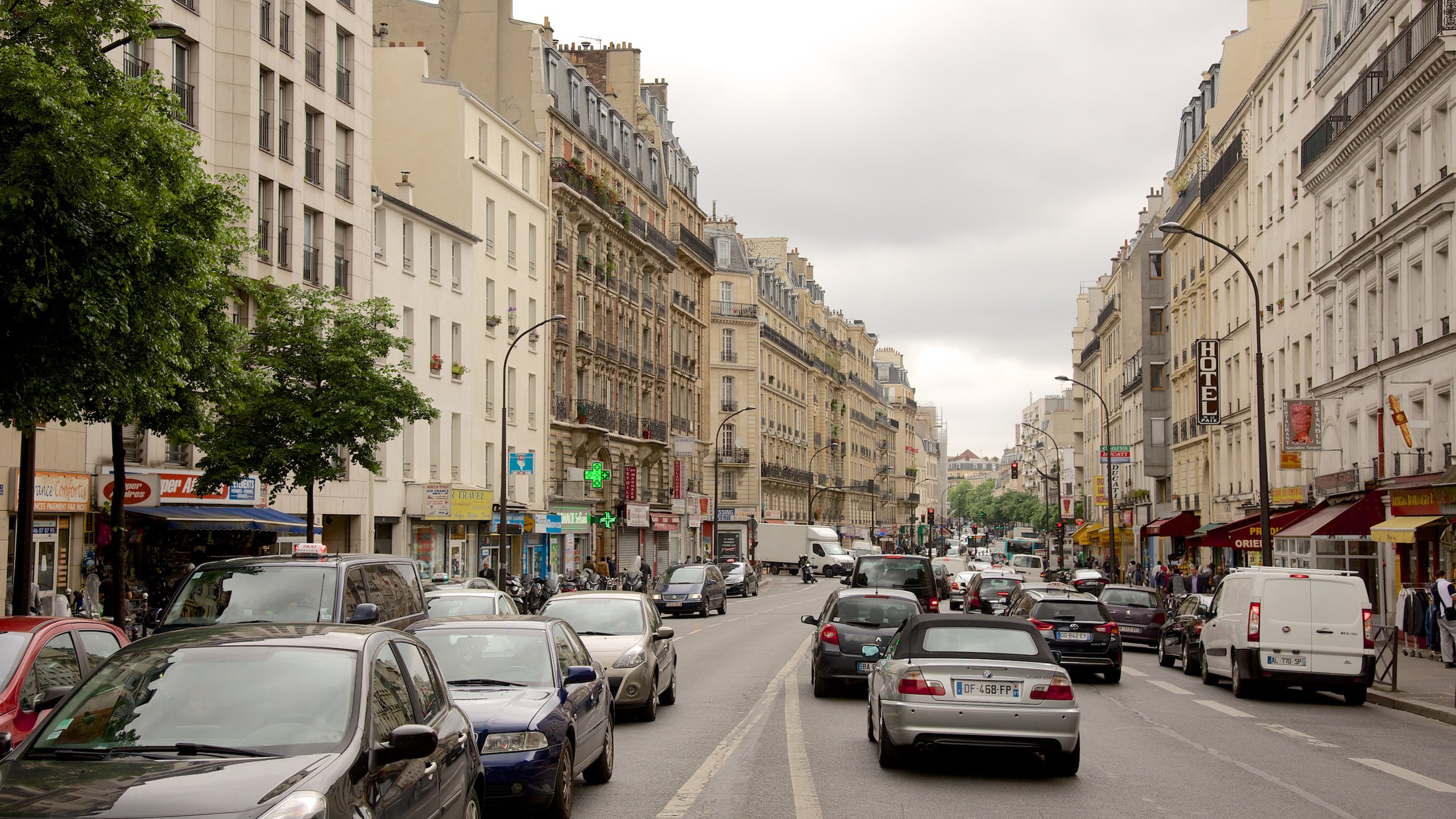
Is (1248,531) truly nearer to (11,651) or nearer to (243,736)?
(11,651)

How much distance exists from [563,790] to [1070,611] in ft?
50.7

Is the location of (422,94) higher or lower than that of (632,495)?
higher

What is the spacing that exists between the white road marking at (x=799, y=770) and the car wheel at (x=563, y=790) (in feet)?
5.36

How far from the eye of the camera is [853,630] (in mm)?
20047

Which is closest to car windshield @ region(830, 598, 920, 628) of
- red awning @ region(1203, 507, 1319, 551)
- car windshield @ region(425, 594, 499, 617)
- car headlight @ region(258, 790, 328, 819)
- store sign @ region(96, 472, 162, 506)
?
car windshield @ region(425, 594, 499, 617)

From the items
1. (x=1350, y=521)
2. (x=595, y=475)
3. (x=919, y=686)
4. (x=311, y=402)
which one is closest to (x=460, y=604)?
(x=311, y=402)

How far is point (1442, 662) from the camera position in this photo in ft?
93.1

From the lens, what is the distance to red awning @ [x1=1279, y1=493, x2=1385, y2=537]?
3400cm

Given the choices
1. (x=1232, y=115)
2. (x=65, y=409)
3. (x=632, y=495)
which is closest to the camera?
(x=65, y=409)

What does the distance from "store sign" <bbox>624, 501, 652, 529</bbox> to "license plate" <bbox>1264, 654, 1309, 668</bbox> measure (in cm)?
4733

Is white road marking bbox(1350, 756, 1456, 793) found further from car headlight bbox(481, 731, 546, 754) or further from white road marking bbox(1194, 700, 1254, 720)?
car headlight bbox(481, 731, 546, 754)

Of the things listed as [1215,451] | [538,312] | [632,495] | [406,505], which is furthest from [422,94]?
[1215,451]

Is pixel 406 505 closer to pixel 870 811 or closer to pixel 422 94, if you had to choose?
pixel 422 94

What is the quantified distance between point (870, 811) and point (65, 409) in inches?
408
